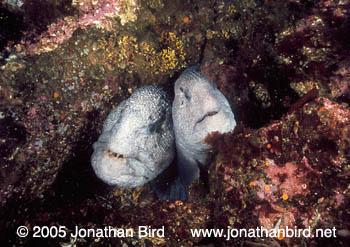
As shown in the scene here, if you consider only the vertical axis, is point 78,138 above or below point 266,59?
below

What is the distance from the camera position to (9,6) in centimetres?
297

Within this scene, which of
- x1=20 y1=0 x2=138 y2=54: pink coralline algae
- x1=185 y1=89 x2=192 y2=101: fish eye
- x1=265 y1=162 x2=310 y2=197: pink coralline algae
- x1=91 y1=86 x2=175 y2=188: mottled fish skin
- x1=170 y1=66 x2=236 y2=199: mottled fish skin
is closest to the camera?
x1=265 y1=162 x2=310 y2=197: pink coralline algae

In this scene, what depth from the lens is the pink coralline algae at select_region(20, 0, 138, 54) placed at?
327 centimetres

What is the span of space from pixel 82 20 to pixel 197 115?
7.62 feet

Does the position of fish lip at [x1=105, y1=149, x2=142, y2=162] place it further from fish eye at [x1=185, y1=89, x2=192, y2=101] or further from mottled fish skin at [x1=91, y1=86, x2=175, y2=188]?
fish eye at [x1=185, y1=89, x2=192, y2=101]

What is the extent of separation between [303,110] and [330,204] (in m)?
0.99

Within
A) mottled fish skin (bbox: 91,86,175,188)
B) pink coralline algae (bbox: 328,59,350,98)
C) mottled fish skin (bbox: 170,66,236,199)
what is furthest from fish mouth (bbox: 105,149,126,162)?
pink coralline algae (bbox: 328,59,350,98)

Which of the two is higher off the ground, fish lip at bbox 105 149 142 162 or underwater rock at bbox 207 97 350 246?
fish lip at bbox 105 149 142 162

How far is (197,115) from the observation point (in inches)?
128

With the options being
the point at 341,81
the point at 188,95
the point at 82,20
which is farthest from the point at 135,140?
the point at 341,81

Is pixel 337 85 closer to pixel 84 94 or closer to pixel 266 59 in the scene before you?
pixel 266 59

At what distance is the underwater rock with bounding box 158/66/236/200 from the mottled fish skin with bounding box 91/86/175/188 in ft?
1.25

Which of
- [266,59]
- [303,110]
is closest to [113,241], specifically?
[303,110]

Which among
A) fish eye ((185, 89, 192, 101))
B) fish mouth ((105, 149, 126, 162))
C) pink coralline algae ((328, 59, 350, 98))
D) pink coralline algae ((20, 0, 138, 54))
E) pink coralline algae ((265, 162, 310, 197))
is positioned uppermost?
pink coralline algae ((20, 0, 138, 54))
